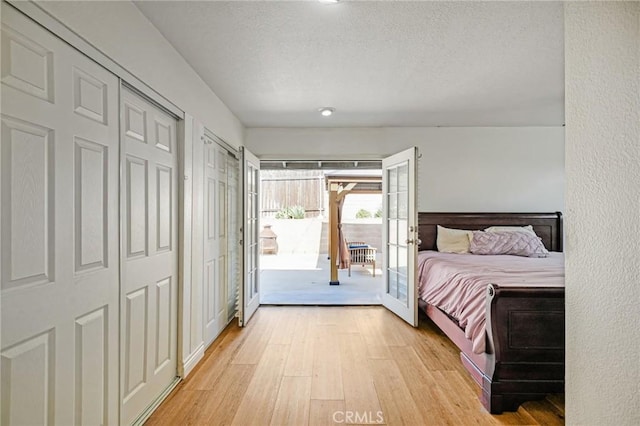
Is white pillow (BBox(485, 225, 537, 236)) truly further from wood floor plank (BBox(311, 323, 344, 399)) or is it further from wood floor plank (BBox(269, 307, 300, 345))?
wood floor plank (BBox(269, 307, 300, 345))

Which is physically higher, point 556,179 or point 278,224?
point 556,179

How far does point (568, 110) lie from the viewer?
107 centimetres

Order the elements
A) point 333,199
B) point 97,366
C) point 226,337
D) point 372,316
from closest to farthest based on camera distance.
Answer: point 97,366 → point 226,337 → point 372,316 → point 333,199

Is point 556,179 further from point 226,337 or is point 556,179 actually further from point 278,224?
point 278,224

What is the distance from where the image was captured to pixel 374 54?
8.01 feet

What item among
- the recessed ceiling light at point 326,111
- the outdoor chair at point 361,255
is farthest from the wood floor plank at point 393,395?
A: the outdoor chair at point 361,255

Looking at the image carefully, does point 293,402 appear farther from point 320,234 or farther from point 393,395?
point 320,234

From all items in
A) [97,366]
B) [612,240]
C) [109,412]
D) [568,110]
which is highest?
[568,110]

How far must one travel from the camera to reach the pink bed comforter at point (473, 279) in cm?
241

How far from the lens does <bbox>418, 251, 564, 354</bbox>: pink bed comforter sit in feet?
7.91

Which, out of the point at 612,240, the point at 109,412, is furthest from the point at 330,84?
the point at 109,412

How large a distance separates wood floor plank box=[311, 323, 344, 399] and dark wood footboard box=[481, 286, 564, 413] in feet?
3.23

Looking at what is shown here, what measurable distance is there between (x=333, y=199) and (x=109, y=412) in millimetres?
5121

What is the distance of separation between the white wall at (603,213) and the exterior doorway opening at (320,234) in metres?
3.70
